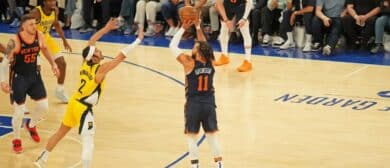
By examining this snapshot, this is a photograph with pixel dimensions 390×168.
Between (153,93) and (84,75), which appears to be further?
(153,93)

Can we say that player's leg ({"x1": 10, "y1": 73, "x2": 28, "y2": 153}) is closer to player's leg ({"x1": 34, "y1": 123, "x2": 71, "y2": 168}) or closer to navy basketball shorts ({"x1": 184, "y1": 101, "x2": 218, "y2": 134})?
player's leg ({"x1": 34, "y1": 123, "x2": 71, "y2": 168})

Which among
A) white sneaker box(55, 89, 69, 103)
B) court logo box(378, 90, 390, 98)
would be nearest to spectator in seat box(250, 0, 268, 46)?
court logo box(378, 90, 390, 98)

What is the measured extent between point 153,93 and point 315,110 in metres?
2.98

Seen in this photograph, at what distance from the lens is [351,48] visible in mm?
17750

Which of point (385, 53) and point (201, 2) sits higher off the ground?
point (201, 2)

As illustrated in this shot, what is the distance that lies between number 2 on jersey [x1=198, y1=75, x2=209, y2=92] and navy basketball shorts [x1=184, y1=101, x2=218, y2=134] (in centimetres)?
18

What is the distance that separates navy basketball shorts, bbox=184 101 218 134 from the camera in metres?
9.15

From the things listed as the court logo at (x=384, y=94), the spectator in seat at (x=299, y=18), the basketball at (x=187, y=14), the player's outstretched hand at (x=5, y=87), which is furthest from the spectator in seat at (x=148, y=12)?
the basketball at (x=187, y=14)

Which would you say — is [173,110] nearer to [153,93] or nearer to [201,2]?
[153,93]

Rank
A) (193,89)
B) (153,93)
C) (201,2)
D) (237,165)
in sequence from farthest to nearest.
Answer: (201,2), (153,93), (237,165), (193,89)

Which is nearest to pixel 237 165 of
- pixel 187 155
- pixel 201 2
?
pixel 187 155

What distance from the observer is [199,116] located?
9188 mm

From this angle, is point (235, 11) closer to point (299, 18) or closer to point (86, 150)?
point (299, 18)

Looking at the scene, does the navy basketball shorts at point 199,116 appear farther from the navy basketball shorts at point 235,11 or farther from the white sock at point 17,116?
the navy basketball shorts at point 235,11
